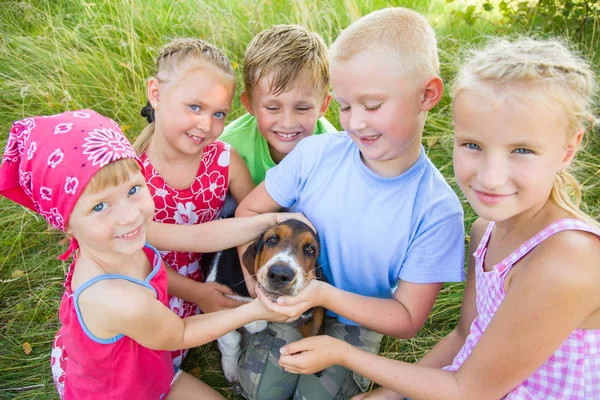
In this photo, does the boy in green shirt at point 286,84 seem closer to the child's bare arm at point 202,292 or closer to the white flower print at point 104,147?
the child's bare arm at point 202,292

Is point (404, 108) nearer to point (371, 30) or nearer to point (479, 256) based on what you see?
point (371, 30)

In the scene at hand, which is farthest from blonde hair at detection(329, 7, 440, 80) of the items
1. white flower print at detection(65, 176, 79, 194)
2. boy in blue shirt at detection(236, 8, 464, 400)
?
white flower print at detection(65, 176, 79, 194)

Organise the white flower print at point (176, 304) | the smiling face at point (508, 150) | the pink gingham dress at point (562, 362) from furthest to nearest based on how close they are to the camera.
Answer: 1. the white flower print at point (176, 304)
2. the pink gingham dress at point (562, 362)
3. the smiling face at point (508, 150)

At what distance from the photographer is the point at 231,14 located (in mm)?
5371

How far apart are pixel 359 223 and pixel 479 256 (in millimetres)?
607

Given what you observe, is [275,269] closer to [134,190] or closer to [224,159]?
[134,190]

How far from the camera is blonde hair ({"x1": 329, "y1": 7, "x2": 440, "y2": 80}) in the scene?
231 cm

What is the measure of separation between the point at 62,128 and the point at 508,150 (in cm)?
174

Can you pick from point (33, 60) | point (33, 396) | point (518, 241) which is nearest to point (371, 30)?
point (518, 241)

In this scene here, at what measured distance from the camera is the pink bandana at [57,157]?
203 centimetres

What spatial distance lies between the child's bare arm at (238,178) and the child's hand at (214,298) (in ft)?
2.00

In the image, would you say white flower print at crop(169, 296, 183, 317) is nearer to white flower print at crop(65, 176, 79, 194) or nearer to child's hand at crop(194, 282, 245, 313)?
child's hand at crop(194, 282, 245, 313)

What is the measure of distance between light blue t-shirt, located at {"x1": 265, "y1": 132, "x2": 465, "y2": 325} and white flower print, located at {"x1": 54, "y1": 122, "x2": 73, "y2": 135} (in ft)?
3.82

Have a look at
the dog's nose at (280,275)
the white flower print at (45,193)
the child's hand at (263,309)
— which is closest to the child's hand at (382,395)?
the child's hand at (263,309)
